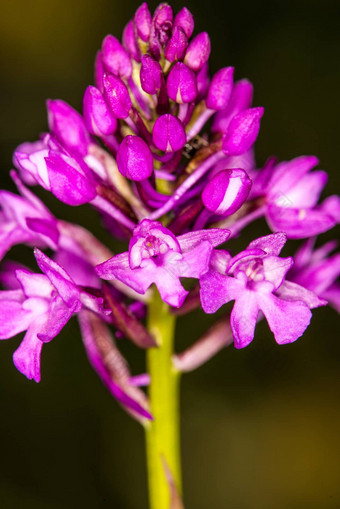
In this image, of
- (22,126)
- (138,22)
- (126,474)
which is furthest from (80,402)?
(138,22)

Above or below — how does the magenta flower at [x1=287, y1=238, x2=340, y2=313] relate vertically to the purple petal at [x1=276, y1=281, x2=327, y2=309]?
below

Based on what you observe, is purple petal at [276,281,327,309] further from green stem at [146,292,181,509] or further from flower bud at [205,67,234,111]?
flower bud at [205,67,234,111]

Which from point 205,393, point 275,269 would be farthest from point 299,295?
point 205,393

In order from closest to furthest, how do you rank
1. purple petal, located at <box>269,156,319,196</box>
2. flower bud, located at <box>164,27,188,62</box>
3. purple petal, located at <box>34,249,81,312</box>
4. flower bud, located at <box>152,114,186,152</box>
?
purple petal, located at <box>34,249,81,312</box>
flower bud, located at <box>152,114,186,152</box>
flower bud, located at <box>164,27,188,62</box>
purple petal, located at <box>269,156,319,196</box>

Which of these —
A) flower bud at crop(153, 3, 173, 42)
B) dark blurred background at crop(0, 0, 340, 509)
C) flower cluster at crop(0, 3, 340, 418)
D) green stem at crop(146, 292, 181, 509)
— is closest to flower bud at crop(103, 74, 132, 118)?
flower cluster at crop(0, 3, 340, 418)

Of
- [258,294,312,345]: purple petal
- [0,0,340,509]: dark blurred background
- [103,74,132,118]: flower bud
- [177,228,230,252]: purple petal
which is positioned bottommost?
[0,0,340,509]: dark blurred background

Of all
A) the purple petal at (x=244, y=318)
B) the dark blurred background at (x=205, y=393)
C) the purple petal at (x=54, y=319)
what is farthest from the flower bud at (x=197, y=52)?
the dark blurred background at (x=205, y=393)
